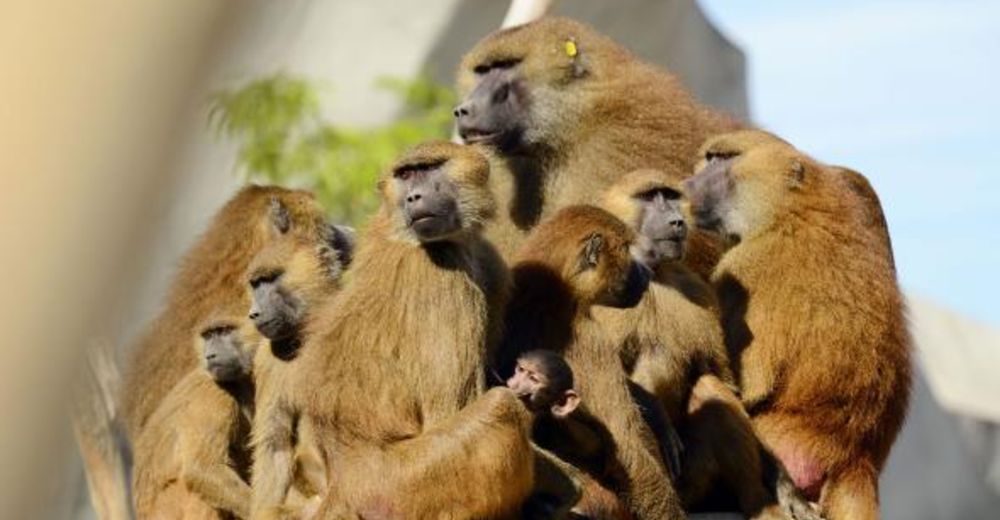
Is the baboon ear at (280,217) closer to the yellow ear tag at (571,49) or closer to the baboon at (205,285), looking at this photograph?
the baboon at (205,285)

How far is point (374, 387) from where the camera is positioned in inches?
194

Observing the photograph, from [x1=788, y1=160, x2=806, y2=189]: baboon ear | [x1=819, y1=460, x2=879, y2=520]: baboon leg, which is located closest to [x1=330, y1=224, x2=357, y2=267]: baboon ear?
[x1=788, y1=160, x2=806, y2=189]: baboon ear

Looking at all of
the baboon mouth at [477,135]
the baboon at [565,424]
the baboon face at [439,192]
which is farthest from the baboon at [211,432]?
the baboon mouth at [477,135]

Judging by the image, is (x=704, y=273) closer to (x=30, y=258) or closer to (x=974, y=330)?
(x=30, y=258)

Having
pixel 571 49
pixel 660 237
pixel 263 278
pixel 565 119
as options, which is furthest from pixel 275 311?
pixel 571 49

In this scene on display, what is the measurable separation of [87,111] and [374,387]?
3.57 metres

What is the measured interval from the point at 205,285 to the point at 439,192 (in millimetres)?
2188

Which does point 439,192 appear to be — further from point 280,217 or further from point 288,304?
point 280,217

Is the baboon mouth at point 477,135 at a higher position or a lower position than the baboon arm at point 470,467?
higher

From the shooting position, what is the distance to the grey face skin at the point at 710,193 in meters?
6.28

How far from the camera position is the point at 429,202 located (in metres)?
5.02

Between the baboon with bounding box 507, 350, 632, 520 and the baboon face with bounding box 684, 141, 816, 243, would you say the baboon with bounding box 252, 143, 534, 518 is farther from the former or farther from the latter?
the baboon face with bounding box 684, 141, 816, 243

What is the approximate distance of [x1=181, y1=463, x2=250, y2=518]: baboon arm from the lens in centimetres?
579

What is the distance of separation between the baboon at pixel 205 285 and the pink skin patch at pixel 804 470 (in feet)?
6.98
